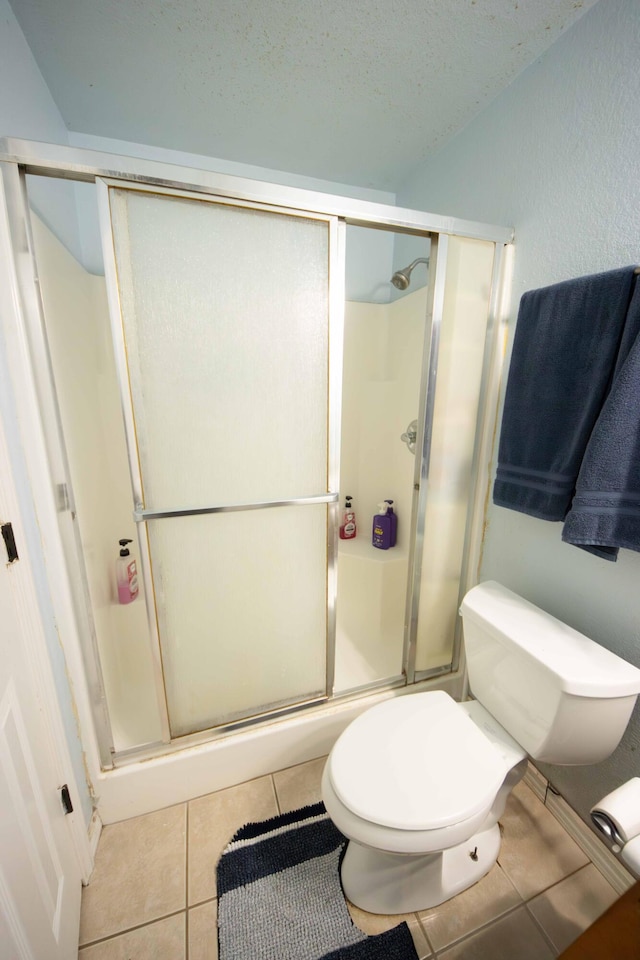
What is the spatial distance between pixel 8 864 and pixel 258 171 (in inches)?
88.4

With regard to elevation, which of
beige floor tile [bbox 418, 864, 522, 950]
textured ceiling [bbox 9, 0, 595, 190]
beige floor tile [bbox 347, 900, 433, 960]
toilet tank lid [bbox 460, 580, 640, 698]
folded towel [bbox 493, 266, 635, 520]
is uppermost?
textured ceiling [bbox 9, 0, 595, 190]

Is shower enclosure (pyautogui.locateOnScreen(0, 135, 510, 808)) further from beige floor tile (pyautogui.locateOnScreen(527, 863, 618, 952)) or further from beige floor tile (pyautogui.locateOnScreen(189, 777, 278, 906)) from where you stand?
beige floor tile (pyautogui.locateOnScreen(527, 863, 618, 952))

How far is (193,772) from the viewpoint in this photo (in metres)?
1.20

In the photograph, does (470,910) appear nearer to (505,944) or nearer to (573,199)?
(505,944)

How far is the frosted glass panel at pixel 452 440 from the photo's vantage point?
1207 millimetres

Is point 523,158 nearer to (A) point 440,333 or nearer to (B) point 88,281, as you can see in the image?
(A) point 440,333

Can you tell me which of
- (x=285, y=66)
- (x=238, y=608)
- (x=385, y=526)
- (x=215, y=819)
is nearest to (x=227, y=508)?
(x=238, y=608)

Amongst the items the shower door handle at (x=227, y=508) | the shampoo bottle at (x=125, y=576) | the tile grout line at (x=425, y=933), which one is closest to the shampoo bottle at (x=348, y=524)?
the shower door handle at (x=227, y=508)

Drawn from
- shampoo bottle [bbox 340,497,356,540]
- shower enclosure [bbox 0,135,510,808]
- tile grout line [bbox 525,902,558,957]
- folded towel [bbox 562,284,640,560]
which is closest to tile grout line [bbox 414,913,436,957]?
tile grout line [bbox 525,902,558,957]

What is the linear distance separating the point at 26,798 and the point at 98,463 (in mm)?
1010

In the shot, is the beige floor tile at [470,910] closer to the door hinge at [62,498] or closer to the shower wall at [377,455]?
the shower wall at [377,455]

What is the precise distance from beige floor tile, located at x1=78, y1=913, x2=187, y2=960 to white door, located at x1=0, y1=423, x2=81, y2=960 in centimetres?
6

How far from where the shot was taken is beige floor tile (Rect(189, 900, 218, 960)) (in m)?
0.88

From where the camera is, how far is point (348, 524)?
2.20m
